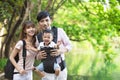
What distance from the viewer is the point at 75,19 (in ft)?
93.2

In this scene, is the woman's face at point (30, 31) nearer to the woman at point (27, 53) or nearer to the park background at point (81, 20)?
the woman at point (27, 53)

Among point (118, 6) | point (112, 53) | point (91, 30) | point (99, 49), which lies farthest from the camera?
point (91, 30)

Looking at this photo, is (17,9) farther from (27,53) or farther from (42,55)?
(42,55)

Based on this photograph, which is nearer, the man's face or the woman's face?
the man's face

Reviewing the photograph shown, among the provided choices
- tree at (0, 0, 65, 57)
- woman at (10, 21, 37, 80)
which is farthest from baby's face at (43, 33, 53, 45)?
tree at (0, 0, 65, 57)

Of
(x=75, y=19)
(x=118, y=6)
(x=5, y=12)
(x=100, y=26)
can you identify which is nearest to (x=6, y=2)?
(x=5, y=12)

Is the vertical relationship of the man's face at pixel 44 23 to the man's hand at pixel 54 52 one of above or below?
above

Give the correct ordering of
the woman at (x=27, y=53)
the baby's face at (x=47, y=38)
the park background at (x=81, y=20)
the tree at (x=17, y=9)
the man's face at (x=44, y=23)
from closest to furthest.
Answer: the baby's face at (x=47, y=38) → the man's face at (x=44, y=23) → the woman at (x=27, y=53) → the tree at (x=17, y=9) → the park background at (x=81, y=20)

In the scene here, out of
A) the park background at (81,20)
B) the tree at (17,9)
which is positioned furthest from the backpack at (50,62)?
the tree at (17,9)

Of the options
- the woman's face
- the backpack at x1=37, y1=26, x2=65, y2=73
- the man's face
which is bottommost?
the backpack at x1=37, y1=26, x2=65, y2=73

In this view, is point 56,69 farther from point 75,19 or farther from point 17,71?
point 75,19

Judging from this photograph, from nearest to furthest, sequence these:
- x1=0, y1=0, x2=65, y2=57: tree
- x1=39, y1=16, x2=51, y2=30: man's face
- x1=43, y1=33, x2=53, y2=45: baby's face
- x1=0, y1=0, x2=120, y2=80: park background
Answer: x1=43, y1=33, x2=53, y2=45: baby's face, x1=39, y1=16, x2=51, y2=30: man's face, x1=0, y1=0, x2=65, y2=57: tree, x1=0, y1=0, x2=120, y2=80: park background

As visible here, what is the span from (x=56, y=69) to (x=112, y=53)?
49.8 ft

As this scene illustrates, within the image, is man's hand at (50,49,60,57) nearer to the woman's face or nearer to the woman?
the woman
